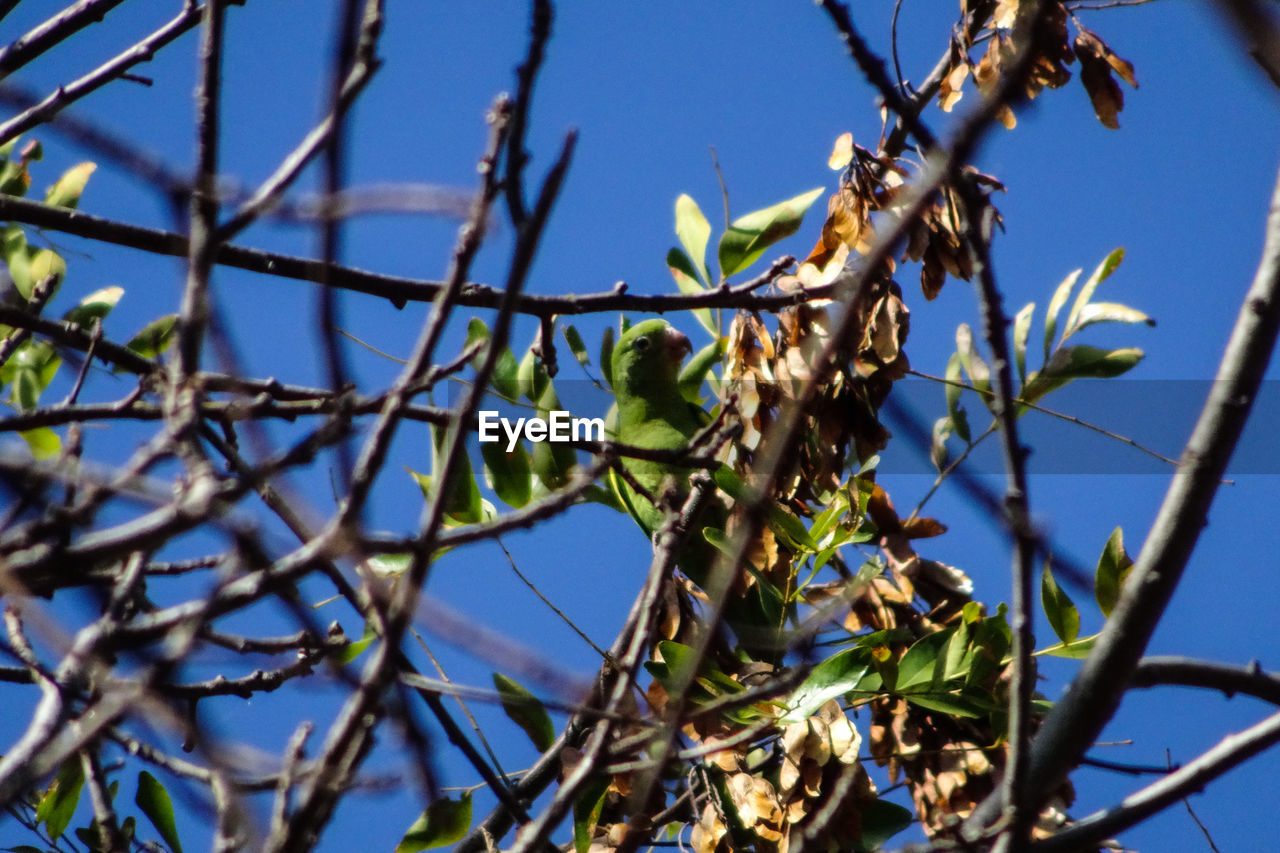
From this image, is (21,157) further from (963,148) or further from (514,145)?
(963,148)

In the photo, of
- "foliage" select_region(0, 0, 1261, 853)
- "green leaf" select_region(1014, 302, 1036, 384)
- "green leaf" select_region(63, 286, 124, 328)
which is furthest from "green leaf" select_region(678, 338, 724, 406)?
"green leaf" select_region(63, 286, 124, 328)

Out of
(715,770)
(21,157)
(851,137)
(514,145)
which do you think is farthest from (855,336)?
(21,157)

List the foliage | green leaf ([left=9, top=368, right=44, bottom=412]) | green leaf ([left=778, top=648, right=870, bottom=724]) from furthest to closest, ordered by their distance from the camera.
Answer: green leaf ([left=9, top=368, right=44, bottom=412]) < green leaf ([left=778, top=648, right=870, bottom=724]) < the foliage

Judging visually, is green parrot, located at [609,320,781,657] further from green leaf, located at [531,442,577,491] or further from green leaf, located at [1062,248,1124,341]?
green leaf, located at [1062,248,1124,341]

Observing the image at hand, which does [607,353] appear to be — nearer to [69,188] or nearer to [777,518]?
[777,518]

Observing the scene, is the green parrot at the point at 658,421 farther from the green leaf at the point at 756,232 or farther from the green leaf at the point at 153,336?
the green leaf at the point at 153,336
